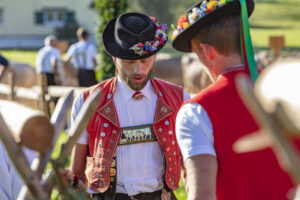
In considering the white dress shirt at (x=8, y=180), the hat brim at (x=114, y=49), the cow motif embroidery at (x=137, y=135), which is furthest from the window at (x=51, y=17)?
the white dress shirt at (x=8, y=180)

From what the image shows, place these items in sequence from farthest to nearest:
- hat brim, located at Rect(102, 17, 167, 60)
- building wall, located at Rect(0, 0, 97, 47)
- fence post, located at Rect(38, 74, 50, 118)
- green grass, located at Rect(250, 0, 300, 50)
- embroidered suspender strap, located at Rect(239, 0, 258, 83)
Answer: green grass, located at Rect(250, 0, 300, 50) < building wall, located at Rect(0, 0, 97, 47) < fence post, located at Rect(38, 74, 50, 118) < hat brim, located at Rect(102, 17, 167, 60) < embroidered suspender strap, located at Rect(239, 0, 258, 83)

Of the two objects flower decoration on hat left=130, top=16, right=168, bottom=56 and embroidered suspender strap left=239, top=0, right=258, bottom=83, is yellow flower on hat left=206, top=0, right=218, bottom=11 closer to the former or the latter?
embroidered suspender strap left=239, top=0, right=258, bottom=83

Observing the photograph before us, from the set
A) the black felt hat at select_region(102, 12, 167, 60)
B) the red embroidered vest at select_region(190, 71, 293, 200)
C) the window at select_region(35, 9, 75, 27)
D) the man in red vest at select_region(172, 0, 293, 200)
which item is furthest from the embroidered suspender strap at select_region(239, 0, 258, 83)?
the window at select_region(35, 9, 75, 27)

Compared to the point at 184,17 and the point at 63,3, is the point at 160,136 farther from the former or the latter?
the point at 63,3

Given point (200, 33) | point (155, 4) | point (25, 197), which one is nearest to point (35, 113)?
point (25, 197)

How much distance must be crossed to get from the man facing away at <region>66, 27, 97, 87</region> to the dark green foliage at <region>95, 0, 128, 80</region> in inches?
62.6

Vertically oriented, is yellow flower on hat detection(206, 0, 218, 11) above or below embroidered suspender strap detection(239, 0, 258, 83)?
above

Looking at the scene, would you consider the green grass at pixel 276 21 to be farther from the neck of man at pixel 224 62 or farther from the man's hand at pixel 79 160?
the neck of man at pixel 224 62

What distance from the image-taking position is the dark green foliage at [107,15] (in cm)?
936

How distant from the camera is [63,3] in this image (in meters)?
42.5

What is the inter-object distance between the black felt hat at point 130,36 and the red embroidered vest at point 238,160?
1.06 metres

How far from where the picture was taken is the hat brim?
3.10 m

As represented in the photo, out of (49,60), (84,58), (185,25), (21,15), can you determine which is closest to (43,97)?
(84,58)

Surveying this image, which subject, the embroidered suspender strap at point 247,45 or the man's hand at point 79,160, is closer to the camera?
the embroidered suspender strap at point 247,45
